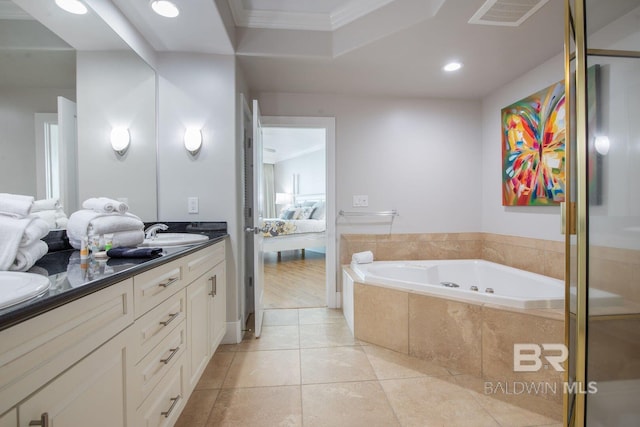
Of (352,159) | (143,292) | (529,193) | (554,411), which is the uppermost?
(352,159)

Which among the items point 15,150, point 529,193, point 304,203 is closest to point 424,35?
point 529,193

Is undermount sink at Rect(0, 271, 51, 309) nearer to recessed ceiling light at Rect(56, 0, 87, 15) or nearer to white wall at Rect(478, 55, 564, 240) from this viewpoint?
recessed ceiling light at Rect(56, 0, 87, 15)

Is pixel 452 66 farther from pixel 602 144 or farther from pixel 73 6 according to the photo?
pixel 73 6

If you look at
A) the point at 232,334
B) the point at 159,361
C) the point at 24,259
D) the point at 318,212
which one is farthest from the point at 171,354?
the point at 318,212

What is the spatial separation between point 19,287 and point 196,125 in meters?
1.68

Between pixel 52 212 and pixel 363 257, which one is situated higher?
pixel 52 212

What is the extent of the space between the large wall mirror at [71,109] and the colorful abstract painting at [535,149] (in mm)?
3149

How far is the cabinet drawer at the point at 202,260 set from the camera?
135cm

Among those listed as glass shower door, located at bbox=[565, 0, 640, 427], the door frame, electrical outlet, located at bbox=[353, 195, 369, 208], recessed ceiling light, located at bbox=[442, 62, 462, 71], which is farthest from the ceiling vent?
electrical outlet, located at bbox=[353, 195, 369, 208]

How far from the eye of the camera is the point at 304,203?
6742 millimetres

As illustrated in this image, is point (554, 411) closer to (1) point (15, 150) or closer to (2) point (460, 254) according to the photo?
(2) point (460, 254)

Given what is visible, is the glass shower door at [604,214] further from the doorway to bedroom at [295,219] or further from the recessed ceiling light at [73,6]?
the recessed ceiling light at [73,6]

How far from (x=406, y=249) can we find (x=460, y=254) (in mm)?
621

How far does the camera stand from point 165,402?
1071mm
